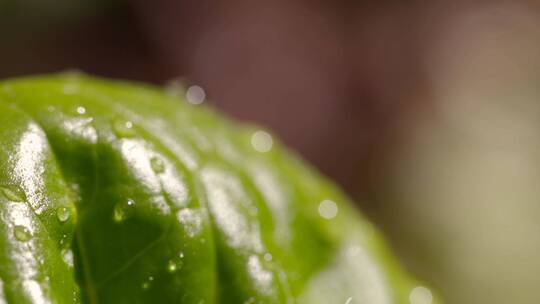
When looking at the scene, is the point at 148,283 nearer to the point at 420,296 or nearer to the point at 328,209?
the point at 328,209

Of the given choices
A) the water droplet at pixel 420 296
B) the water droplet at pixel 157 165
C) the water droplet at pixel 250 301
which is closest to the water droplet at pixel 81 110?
the water droplet at pixel 157 165

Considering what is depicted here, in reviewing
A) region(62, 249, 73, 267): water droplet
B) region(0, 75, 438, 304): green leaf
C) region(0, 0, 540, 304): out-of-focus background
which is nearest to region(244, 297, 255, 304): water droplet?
region(0, 75, 438, 304): green leaf

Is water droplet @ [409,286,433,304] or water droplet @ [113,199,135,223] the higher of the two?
water droplet @ [113,199,135,223]

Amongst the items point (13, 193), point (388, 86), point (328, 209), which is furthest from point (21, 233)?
point (388, 86)

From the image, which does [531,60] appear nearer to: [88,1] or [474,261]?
[474,261]

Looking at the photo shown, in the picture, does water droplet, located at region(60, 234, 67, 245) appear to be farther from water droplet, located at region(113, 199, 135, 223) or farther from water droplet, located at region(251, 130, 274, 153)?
water droplet, located at region(251, 130, 274, 153)

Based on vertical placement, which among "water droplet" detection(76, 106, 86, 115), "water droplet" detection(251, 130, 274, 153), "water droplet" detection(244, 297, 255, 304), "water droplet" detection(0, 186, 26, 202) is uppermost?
"water droplet" detection(76, 106, 86, 115)

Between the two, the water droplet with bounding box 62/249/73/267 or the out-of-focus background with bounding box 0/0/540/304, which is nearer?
the water droplet with bounding box 62/249/73/267

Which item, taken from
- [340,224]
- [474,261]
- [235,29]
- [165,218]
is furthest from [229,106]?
[165,218]
